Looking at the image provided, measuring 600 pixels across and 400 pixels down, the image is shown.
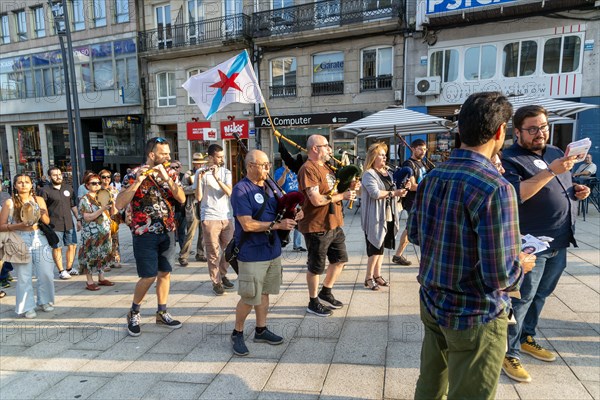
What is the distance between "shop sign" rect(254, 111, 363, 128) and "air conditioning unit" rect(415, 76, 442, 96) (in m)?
2.32

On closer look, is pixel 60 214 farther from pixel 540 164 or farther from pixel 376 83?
pixel 376 83

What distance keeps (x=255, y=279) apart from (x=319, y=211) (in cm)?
108

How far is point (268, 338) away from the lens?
350 cm

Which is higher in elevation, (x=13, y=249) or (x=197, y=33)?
(x=197, y=33)

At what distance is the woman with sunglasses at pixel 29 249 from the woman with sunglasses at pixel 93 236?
0.69m

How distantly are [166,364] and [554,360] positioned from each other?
3.26 metres

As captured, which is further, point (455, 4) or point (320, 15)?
point (320, 15)

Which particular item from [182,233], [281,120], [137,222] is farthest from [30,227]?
[281,120]

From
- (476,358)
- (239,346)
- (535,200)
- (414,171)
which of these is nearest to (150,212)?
(239,346)

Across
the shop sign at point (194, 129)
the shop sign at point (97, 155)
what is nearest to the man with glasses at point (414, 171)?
the shop sign at point (194, 129)

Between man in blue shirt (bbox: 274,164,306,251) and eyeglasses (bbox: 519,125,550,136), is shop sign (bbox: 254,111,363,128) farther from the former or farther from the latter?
eyeglasses (bbox: 519,125,550,136)

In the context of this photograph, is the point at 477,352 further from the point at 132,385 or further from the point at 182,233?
the point at 182,233

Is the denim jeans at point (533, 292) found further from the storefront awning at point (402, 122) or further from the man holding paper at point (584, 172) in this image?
the man holding paper at point (584, 172)

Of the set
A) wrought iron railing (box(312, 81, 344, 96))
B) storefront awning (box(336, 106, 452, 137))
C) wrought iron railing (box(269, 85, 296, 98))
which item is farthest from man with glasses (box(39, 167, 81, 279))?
wrought iron railing (box(269, 85, 296, 98))
